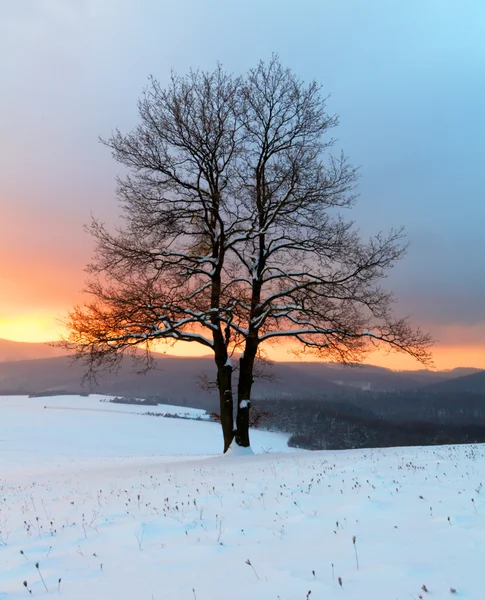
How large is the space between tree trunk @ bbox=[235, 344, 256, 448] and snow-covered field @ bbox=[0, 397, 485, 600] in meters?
5.89

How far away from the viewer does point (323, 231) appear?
16844mm

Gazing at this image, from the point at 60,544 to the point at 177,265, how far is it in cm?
1181

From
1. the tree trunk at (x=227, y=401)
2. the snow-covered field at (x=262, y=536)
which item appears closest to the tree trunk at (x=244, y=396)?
the tree trunk at (x=227, y=401)

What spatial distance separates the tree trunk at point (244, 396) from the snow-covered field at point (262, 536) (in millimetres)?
5892

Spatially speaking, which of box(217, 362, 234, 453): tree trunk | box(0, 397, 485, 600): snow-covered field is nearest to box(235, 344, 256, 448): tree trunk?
box(217, 362, 234, 453): tree trunk

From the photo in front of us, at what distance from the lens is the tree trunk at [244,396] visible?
1683 cm

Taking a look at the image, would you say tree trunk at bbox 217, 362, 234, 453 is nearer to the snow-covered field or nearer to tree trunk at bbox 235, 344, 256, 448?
tree trunk at bbox 235, 344, 256, 448

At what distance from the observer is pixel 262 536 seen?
5.74 meters

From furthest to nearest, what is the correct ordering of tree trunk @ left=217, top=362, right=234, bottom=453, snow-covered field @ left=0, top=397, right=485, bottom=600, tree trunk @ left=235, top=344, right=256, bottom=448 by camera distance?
tree trunk @ left=217, top=362, right=234, bottom=453
tree trunk @ left=235, top=344, right=256, bottom=448
snow-covered field @ left=0, top=397, right=485, bottom=600

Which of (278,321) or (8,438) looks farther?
(8,438)

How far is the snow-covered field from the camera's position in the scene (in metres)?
4.27

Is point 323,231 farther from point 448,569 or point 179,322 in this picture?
point 448,569

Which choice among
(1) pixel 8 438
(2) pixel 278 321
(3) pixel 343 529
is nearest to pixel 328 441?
(1) pixel 8 438

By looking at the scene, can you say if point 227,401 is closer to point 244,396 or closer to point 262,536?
point 244,396
